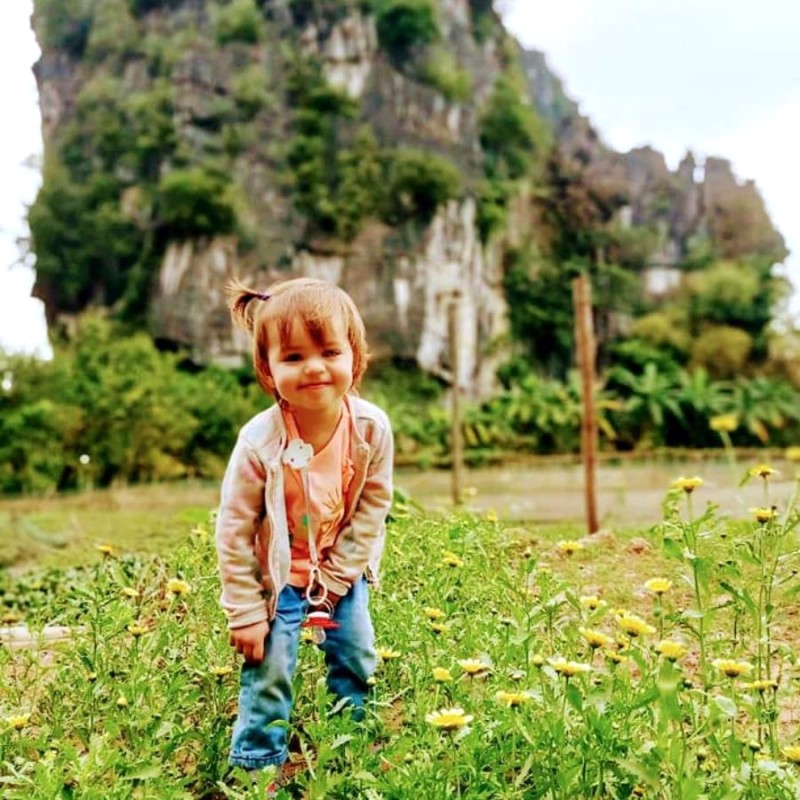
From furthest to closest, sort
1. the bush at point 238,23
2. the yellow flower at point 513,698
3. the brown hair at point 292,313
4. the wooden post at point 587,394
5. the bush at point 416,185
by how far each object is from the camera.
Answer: the bush at point 238,23 → the bush at point 416,185 → the wooden post at point 587,394 → the brown hair at point 292,313 → the yellow flower at point 513,698

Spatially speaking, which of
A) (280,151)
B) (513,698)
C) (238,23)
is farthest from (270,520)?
(238,23)

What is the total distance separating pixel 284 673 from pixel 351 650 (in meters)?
0.16

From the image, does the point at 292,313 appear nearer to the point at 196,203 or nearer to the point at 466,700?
the point at 466,700

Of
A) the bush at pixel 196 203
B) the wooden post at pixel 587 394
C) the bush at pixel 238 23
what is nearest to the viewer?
the wooden post at pixel 587 394

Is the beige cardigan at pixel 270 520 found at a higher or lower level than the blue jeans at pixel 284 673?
higher

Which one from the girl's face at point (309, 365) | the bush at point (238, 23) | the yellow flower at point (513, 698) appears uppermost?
the bush at point (238, 23)

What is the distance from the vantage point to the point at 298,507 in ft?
6.20

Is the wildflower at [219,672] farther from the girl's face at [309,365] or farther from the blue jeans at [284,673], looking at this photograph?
the girl's face at [309,365]

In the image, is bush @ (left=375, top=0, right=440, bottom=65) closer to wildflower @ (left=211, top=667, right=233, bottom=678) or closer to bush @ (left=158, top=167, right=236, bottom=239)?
bush @ (left=158, top=167, right=236, bottom=239)

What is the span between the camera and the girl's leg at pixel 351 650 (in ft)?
6.23

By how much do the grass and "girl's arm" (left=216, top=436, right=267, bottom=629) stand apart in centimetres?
16

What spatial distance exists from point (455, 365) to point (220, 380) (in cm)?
1418

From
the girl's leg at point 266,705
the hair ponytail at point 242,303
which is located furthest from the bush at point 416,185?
the girl's leg at point 266,705

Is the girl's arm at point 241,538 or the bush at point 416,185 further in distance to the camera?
the bush at point 416,185
